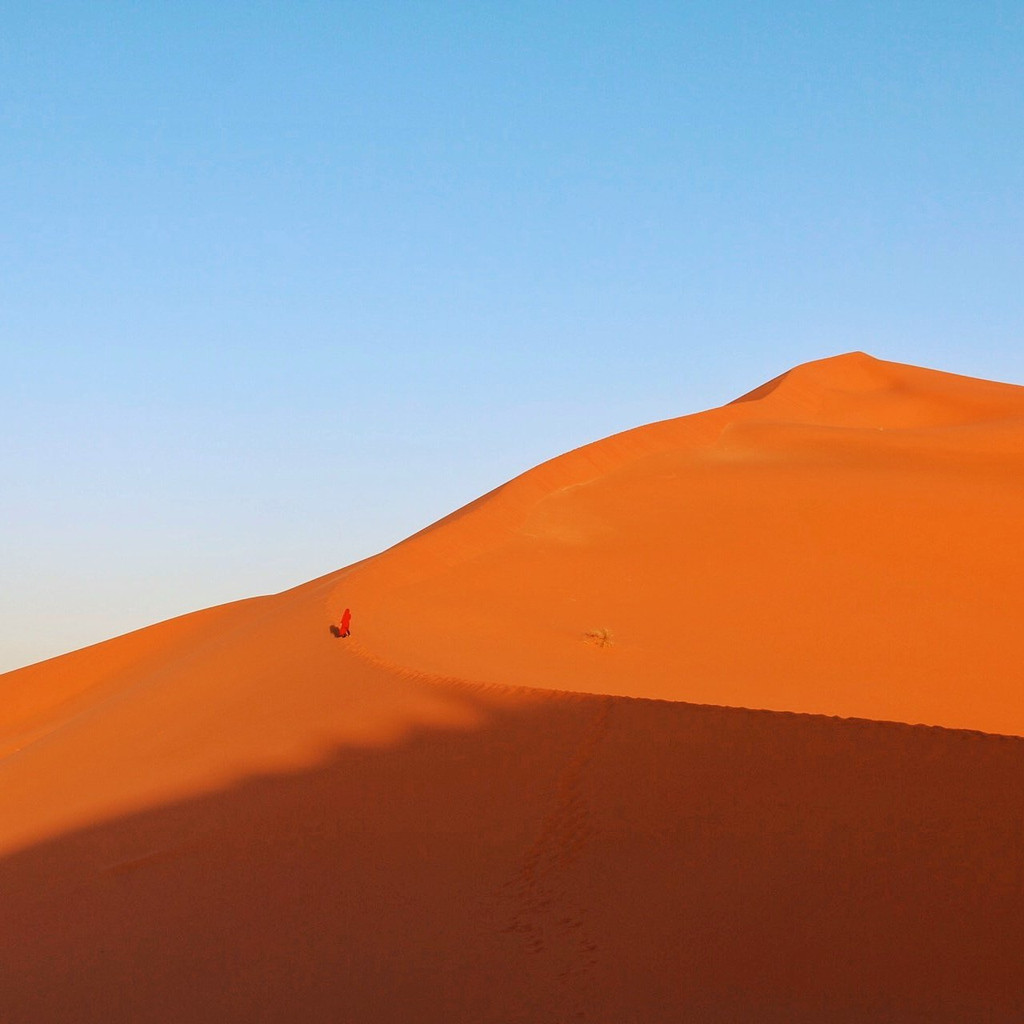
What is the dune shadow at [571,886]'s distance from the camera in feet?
21.6

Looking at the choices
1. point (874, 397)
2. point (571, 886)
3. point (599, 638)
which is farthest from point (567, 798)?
point (874, 397)

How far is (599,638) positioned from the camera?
16219 mm

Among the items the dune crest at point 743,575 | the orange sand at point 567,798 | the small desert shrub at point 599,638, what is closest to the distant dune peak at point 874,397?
the dune crest at point 743,575

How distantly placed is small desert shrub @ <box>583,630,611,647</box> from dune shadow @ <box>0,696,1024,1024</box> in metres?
4.90

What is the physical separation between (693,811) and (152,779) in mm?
6215

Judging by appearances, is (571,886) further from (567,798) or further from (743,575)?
(743,575)

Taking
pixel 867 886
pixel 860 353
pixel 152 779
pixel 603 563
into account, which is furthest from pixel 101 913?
Answer: pixel 860 353

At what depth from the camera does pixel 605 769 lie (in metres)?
9.67

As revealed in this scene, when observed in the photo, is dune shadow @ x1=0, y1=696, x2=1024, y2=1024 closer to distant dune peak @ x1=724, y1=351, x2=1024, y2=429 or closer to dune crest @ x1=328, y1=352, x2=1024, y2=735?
dune crest @ x1=328, y1=352, x2=1024, y2=735

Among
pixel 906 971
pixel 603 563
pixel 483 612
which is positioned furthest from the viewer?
pixel 603 563

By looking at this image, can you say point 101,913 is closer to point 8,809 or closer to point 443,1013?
point 443,1013

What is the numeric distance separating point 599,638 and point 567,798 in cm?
680

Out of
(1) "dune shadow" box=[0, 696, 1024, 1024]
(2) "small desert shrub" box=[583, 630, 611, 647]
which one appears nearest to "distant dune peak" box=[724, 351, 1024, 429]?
(2) "small desert shrub" box=[583, 630, 611, 647]

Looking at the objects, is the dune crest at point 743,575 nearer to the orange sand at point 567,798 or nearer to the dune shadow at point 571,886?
the orange sand at point 567,798
